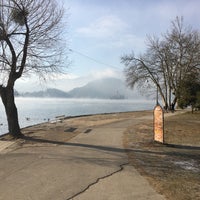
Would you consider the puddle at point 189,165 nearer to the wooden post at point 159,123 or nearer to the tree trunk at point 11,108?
the wooden post at point 159,123

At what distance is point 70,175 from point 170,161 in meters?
4.06

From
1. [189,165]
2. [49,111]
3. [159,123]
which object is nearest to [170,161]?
[189,165]

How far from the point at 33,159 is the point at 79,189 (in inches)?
169

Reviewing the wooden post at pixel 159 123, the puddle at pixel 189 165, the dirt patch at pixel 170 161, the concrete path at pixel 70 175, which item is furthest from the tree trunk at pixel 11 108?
the puddle at pixel 189 165

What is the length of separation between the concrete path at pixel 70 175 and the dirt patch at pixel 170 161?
37 cm

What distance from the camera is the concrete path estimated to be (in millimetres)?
8148

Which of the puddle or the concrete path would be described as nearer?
the concrete path

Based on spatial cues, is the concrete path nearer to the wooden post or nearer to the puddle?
the puddle

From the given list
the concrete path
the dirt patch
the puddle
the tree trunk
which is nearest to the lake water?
the tree trunk

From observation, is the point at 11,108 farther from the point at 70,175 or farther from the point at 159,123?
the point at 70,175

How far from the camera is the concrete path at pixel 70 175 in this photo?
8.15 metres

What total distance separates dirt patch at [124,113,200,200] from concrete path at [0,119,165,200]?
366 millimetres

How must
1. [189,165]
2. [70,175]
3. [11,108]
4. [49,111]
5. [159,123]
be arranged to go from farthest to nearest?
[49,111], [11,108], [159,123], [189,165], [70,175]

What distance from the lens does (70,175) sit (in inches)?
394
